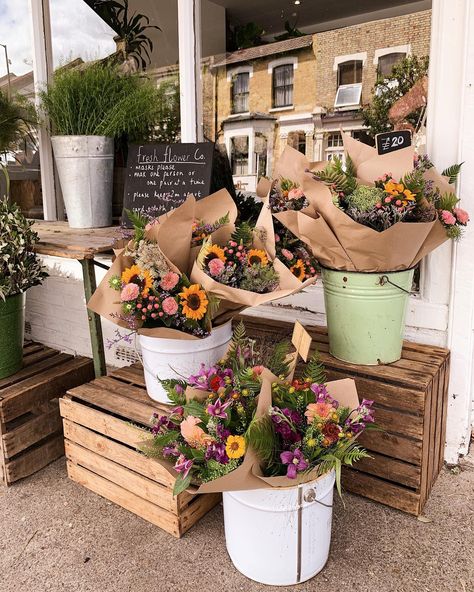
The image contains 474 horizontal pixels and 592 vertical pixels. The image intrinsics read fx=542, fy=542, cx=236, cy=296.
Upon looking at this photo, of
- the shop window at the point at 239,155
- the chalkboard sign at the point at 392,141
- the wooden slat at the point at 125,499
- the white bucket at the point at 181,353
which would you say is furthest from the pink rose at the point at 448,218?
the wooden slat at the point at 125,499

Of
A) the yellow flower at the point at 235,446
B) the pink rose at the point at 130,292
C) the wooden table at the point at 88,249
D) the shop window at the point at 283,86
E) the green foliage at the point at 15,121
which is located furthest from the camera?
the green foliage at the point at 15,121

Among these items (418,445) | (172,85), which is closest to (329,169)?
(418,445)

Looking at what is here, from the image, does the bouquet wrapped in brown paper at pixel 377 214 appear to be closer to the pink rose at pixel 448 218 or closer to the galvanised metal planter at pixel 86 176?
the pink rose at pixel 448 218

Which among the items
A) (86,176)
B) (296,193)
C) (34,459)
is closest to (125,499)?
(34,459)

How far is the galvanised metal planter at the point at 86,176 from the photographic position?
247cm

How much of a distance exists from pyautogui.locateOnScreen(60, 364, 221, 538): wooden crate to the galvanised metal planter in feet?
2.87

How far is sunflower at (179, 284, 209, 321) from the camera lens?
156cm

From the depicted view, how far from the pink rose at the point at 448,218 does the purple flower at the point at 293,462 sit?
82 centimetres

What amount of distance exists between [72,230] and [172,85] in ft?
2.83

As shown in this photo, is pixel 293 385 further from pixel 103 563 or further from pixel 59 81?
pixel 59 81

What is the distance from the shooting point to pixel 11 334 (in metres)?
2.20

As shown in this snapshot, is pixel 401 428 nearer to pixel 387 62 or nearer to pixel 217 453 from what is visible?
pixel 217 453

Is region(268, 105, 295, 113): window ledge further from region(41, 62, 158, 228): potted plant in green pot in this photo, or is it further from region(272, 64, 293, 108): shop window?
region(41, 62, 158, 228): potted plant in green pot

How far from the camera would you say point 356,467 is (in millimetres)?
1893
